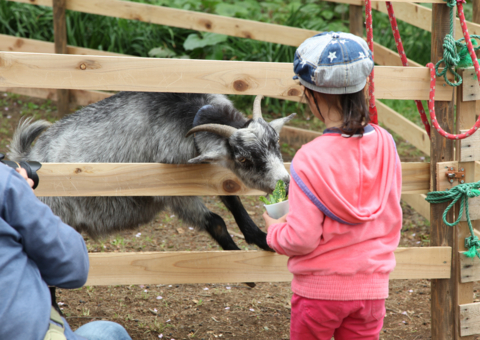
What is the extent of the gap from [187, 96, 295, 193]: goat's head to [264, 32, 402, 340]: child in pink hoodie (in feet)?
3.28

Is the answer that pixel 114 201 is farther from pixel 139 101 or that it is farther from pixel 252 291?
pixel 252 291

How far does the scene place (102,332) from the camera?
1.77 m

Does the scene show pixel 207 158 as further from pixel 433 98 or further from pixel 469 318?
pixel 469 318

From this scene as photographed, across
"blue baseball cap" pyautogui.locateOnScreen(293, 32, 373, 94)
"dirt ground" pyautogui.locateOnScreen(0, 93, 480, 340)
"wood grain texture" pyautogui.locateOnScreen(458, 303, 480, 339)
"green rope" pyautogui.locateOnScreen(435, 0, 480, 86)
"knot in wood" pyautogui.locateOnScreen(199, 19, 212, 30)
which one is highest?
"knot in wood" pyautogui.locateOnScreen(199, 19, 212, 30)

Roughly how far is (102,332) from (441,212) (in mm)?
2004

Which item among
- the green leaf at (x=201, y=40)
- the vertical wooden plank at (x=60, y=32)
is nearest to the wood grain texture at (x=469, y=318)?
the green leaf at (x=201, y=40)

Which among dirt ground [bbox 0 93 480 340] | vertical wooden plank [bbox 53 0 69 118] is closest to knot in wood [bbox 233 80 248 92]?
dirt ground [bbox 0 93 480 340]

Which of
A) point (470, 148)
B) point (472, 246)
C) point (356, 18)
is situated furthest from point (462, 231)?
point (356, 18)

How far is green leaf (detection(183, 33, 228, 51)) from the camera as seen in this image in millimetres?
6885

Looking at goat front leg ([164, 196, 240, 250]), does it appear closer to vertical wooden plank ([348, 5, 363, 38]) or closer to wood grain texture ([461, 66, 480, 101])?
wood grain texture ([461, 66, 480, 101])

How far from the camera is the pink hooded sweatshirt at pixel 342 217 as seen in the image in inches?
70.5

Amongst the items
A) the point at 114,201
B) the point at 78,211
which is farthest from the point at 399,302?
the point at 78,211

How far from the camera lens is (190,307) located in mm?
3725

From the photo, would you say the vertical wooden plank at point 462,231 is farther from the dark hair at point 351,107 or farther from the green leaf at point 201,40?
the green leaf at point 201,40
